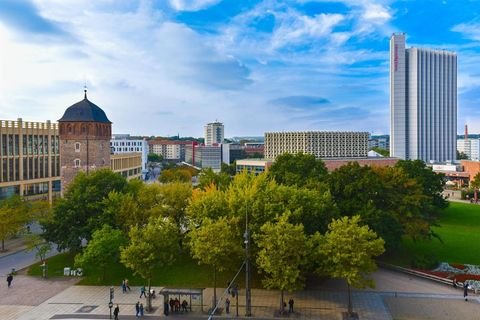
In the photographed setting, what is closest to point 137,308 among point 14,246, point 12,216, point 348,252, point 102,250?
point 102,250

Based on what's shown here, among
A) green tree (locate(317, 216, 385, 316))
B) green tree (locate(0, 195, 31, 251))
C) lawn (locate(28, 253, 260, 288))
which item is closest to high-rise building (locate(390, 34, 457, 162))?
green tree (locate(0, 195, 31, 251))

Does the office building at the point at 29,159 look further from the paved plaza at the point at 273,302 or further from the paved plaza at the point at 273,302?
the paved plaza at the point at 273,302

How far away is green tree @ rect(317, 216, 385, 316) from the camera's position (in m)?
27.6

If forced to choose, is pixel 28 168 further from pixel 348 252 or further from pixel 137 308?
pixel 348 252

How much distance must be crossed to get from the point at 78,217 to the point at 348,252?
24460 mm

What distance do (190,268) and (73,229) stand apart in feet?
35.6

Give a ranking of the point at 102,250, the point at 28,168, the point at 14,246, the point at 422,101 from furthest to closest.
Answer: the point at 422,101 < the point at 28,168 < the point at 14,246 < the point at 102,250

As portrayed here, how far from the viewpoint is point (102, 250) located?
113 feet

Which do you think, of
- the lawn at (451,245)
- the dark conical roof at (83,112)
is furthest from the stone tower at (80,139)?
the lawn at (451,245)

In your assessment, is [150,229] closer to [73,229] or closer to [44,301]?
[44,301]

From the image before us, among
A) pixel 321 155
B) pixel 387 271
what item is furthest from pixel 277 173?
pixel 321 155

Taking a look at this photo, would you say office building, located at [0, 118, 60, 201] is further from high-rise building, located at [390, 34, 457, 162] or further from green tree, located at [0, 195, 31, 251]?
high-rise building, located at [390, 34, 457, 162]

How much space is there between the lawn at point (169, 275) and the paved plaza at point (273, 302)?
1442 mm

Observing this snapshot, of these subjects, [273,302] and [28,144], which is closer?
[273,302]
